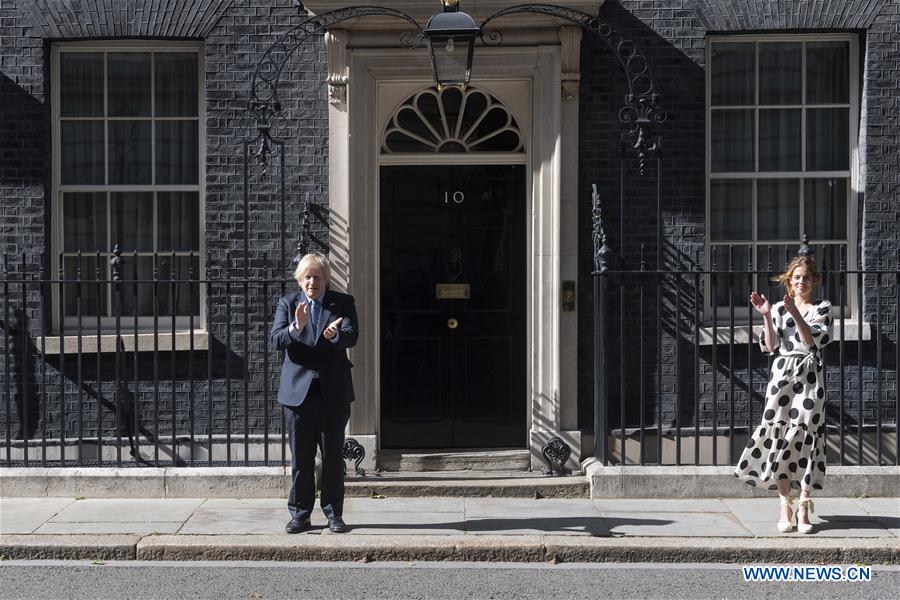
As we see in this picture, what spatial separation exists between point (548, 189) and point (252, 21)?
2803mm

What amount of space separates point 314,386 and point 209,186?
109 inches

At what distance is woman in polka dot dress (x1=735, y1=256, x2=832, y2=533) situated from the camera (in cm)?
750

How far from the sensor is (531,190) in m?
9.45

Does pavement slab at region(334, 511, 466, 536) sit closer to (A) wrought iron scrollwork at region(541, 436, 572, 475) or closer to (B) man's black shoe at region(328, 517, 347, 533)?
(B) man's black shoe at region(328, 517, 347, 533)

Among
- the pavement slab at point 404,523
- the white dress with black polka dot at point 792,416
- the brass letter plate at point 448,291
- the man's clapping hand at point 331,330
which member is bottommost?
the pavement slab at point 404,523

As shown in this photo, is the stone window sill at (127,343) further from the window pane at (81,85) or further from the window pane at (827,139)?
the window pane at (827,139)

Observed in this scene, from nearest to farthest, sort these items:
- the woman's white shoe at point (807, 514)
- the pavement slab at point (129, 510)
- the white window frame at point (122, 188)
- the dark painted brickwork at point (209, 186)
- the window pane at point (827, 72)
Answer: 1. the woman's white shoe at point (807, 514)
2. the pavement slab at point (129, 510)
3. the dark painted brickwork at point (209, 186)
4. the white window frame at point (122, 188)
5. the window pane at point (827, 72)

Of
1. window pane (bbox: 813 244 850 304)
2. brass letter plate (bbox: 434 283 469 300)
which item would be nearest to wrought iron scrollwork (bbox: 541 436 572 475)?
brass letter plate (bbox: 434 283 469 300)

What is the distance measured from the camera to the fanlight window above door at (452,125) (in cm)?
956

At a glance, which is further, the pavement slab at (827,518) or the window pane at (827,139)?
the window pane at (827,139)

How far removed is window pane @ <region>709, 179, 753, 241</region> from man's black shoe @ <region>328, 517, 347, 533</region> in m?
4.17

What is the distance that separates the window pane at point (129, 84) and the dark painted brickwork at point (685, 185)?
12.1ft

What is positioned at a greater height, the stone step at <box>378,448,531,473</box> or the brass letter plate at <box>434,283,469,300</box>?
the brass letter plate at <box>434,283,469,300</box>

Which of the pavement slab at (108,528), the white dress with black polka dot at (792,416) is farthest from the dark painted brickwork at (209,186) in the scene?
the white dress with black polka dot at (792,416)
